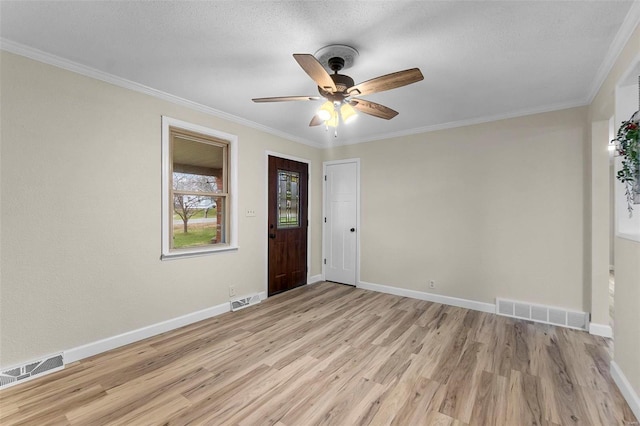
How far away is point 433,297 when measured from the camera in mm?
A: 4070

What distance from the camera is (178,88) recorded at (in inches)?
113

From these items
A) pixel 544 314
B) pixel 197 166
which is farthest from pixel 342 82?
pixel 544 314

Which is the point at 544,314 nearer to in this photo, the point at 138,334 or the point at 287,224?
the point at 287,224

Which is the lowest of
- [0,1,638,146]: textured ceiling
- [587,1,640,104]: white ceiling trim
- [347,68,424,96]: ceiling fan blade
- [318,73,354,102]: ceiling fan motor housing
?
[347,68,424,96]: ceiling fan blade

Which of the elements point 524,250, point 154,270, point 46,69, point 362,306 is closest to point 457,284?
point 524,250

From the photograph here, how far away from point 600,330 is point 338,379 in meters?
2.92

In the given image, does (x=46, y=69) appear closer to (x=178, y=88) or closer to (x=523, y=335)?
(x=178, y=88)

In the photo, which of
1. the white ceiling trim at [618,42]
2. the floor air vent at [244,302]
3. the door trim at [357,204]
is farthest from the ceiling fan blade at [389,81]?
the floor air vent at [244,302]

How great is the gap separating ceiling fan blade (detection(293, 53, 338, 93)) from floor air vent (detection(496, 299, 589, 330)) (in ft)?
11.1

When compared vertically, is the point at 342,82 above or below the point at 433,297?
above

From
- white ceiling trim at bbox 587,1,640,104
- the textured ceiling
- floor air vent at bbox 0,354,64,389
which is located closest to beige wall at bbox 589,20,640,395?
white ceiling trim at bbox 587,1,640,104

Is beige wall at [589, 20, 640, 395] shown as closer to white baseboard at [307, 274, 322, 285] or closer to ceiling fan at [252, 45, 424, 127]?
ceiling fan at [252, 45, 424, 127]

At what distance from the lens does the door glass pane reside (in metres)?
4.54

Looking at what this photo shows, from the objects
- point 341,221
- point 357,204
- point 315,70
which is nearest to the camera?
point 315,70
